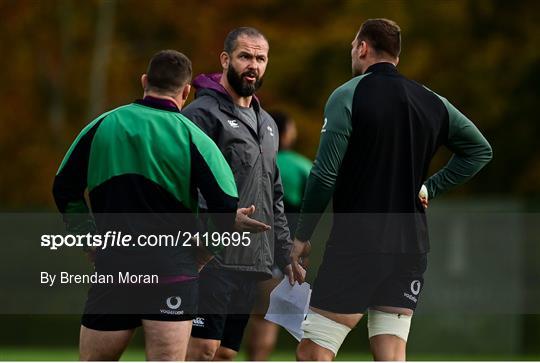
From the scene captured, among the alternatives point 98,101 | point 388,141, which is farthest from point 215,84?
point 98,101

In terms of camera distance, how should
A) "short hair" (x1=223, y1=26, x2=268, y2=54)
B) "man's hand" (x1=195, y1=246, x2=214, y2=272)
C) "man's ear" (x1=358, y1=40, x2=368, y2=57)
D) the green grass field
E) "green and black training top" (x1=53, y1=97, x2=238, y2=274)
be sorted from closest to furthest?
"green and black training top" (x1=53, y1=97, x2=238, y2=274)
"man's hand" (x1=195, y1=246, x2=214, y2=272)
"man's ear" (x1=358, y1=40, x2=368, y2=57)
"short hair" (x1=223, y1=26, x2=268, y2=54)
the green grass field

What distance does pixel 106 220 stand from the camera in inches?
257

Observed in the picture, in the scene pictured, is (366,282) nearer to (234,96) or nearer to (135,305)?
(135,305)

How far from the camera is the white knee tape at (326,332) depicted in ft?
23.1

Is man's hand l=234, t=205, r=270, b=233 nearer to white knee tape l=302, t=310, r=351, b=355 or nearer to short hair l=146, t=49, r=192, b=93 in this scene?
white knee tape l=302, t=310, r=351, b=355

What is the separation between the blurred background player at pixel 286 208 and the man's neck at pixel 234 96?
3.11 meters

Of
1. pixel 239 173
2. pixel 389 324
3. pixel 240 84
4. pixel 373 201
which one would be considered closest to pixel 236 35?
pixel 240 84

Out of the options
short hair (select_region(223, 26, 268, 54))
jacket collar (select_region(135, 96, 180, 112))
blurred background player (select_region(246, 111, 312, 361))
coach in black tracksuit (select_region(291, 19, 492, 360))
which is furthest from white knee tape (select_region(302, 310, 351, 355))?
blurred background player (select_region(246, 111, 312, 361))

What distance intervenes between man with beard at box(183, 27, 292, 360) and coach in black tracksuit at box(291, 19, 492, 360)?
0.64 metres

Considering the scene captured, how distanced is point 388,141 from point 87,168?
5.01 ft

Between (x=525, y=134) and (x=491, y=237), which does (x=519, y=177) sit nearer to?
(x=525, y=134)

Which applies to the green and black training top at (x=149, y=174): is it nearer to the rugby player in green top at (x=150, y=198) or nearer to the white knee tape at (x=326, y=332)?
the rugby player in green top at (x=150, y=198)

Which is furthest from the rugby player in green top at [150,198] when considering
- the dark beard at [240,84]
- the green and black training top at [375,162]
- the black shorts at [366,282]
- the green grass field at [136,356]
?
the green grass field at [136,356]

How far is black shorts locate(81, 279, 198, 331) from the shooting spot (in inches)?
255
